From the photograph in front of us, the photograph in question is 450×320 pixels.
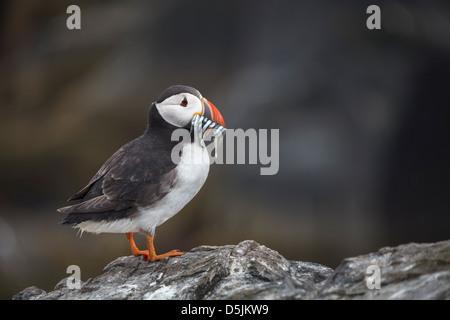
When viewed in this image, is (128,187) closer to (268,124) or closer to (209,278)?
(209,278)

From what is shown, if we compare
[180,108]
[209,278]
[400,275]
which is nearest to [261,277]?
[209,278]

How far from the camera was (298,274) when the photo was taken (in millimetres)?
4676

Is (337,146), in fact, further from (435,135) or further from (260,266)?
(260,266)

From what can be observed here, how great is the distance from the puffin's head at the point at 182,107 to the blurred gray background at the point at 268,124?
4.91m

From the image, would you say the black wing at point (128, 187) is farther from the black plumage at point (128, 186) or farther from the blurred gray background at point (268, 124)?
the blurred gray background at point (268, 124)

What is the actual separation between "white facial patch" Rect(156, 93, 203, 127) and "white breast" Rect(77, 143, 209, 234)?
224 mm

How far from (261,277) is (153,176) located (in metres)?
1.19

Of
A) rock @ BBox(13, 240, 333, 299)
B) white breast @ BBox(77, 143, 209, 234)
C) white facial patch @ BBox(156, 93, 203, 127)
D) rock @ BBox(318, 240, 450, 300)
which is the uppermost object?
white facial patch @ BBox(156, 93, 203, 127)

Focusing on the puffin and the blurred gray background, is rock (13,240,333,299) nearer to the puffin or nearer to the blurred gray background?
the puffin

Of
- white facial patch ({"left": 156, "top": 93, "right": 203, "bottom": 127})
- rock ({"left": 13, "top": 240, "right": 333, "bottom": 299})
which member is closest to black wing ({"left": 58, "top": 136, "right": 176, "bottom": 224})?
white facial patch ({"left": 156, "top": 93, "right": 203, "bottom": 127})

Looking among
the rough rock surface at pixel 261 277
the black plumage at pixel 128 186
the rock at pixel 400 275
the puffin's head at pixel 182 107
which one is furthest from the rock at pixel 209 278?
the puffin's head at pixel 182 107

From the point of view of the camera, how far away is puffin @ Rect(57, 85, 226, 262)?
15.4ft

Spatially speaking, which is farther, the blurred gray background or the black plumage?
the blurred gray background

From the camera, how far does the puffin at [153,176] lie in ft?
15.4
